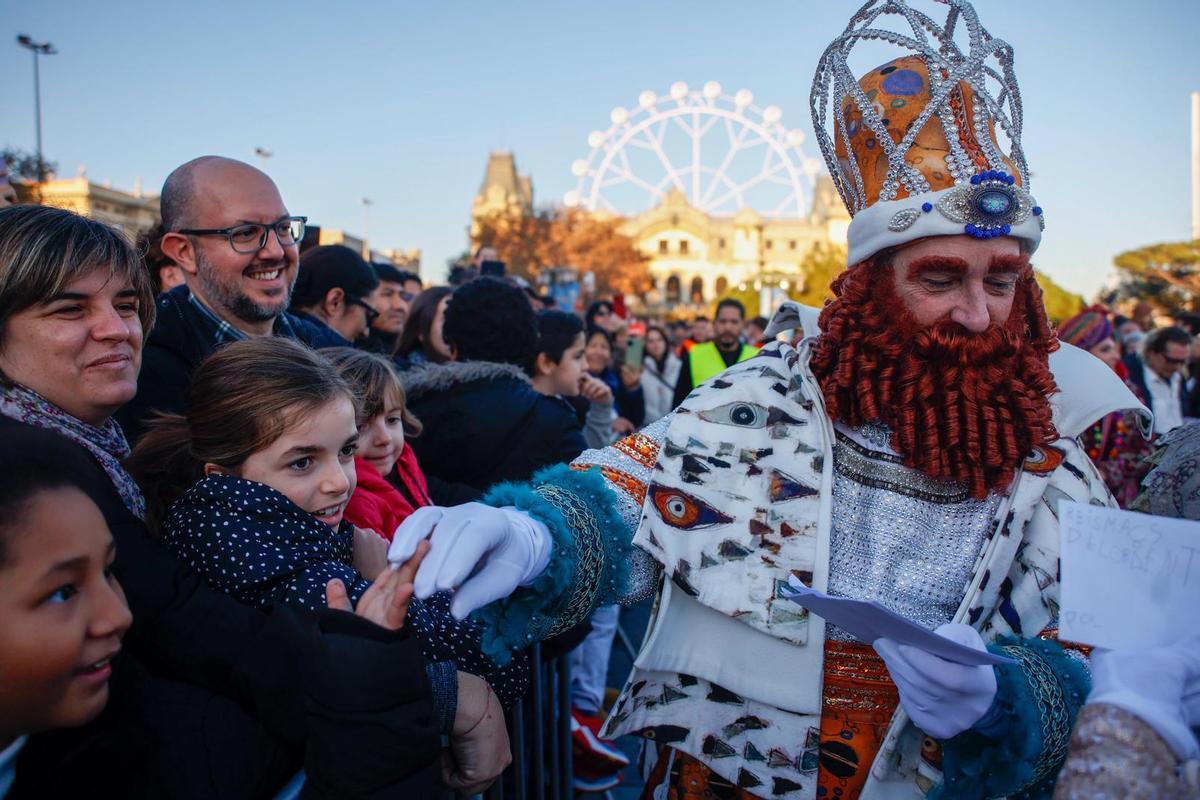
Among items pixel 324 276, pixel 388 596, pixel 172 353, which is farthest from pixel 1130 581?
pixel 324 276

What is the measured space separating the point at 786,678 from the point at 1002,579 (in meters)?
0.46

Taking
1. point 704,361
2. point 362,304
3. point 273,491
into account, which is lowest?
point 273,491

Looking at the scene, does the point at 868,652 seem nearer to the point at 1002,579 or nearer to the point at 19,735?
the point at 1002,579

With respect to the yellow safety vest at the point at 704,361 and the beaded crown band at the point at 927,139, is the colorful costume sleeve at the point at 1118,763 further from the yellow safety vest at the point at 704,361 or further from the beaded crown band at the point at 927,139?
the yellow safety vest at the point at 704,361

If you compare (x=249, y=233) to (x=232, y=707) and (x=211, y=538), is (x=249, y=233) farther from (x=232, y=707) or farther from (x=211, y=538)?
(x=232, y=707)

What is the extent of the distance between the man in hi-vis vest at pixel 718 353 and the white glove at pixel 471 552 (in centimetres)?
623

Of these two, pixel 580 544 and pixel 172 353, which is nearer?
pixel 580 544

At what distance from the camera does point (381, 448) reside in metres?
2.58

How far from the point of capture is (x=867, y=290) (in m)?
1.92

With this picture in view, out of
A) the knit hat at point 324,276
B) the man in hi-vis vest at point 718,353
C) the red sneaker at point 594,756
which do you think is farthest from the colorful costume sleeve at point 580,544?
the man in hi-vis vest at point 718,353

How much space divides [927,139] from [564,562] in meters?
1.18

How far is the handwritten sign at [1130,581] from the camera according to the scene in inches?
44.6

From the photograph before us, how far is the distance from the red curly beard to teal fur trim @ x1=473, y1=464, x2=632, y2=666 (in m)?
0.55

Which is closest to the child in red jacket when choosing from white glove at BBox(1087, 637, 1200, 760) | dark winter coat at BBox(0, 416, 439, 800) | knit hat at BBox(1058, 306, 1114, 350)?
dark winter coat at BBox(0, 416, 439, 800)
